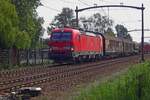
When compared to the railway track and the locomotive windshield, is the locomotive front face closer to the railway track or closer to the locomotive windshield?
the locomotive windshield

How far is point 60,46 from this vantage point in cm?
4494

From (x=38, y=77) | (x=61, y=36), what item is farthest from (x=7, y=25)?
(x=38, y=77)

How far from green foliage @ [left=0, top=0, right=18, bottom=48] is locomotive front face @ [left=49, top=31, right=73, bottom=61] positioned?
3.40m

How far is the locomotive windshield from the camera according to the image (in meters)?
45.0

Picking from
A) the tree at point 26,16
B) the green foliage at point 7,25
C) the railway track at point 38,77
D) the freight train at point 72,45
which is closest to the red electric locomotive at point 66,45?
the freight train at point 72,45

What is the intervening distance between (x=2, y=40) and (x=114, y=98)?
32328 mm

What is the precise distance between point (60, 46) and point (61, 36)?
2.95ft

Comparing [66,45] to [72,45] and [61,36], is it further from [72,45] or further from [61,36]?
[61,36]

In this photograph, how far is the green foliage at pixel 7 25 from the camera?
44875 millimetres

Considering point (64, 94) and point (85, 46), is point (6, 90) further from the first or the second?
point (85, 46)

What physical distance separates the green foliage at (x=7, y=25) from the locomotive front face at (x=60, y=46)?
3397mm

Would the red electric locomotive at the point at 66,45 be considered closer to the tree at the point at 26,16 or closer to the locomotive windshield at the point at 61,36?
the locomotive windshield at the point at 61,36

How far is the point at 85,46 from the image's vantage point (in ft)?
161

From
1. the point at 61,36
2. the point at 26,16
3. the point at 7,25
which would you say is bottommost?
the point at 61,36
